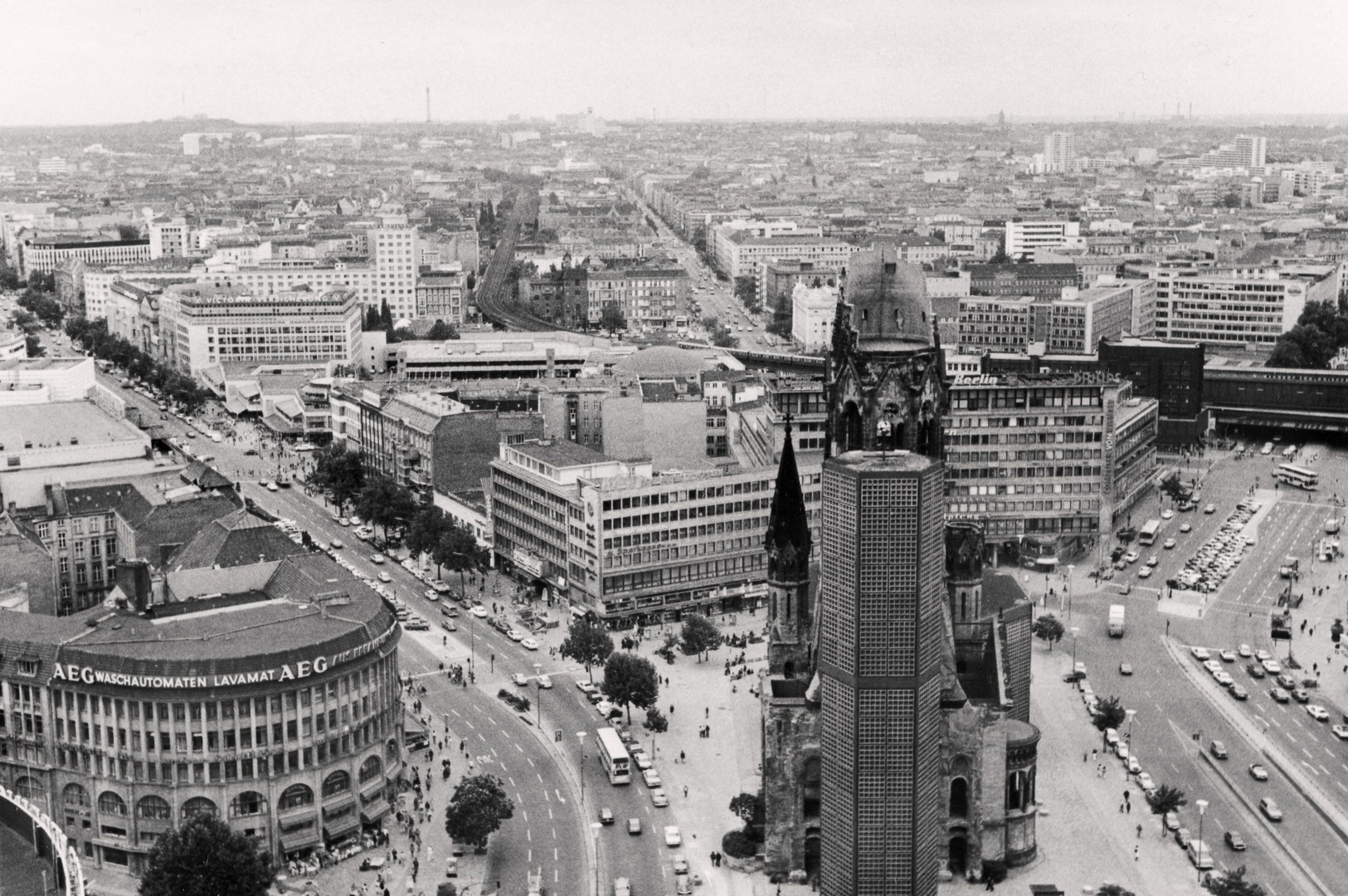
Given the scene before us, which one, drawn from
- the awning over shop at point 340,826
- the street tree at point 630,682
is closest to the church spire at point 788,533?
the street tree at point 630,682

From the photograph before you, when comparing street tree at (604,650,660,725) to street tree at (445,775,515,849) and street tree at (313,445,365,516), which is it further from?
street tree at (313,445,365,516)

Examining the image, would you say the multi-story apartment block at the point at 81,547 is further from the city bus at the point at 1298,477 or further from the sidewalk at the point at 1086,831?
the city bus at the point at 1298,477

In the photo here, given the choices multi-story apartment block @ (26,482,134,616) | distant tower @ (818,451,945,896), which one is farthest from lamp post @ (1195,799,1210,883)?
multi-story apartment block @ (26,482,134,616)

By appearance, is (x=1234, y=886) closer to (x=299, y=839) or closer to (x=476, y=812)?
(x=476, y=812)

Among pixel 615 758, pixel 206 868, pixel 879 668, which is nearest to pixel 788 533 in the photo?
pixel 615 758

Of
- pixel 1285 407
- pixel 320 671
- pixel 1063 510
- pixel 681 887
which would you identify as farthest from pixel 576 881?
pixel 1285 407

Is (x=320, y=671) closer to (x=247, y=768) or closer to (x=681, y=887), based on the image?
(x=247, y=768)

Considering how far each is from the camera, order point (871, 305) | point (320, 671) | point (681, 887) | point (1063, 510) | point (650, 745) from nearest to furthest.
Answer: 1. point (871, 305)
2. point (681, 887)
3. point (320, 671)
4. point (650, 745)
5. point (1063, 510)

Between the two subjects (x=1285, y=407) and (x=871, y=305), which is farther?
(x=1285, y=407)
